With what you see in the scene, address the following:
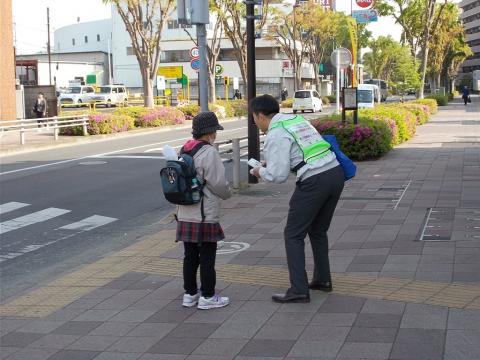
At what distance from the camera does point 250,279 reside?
6703mm

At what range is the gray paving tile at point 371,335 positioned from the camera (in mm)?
4793

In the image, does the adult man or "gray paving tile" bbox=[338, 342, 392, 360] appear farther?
the adult man

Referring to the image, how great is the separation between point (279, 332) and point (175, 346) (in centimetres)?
73

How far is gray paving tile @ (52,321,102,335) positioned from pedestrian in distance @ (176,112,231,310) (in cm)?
76

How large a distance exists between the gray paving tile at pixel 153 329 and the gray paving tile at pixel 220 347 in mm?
417

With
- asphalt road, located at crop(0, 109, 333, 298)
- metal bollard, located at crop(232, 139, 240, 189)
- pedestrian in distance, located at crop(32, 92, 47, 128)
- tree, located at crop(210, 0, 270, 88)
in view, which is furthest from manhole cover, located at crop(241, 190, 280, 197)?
tree, located at crop(210, 0, 270, 88)

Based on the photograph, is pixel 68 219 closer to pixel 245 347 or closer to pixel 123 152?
pixel 245 347

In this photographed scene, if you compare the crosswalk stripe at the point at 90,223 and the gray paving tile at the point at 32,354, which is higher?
the gray paving tile at the point at 32,354

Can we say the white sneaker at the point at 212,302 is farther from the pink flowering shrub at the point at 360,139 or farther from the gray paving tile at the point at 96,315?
the pink flowering shrub at the point at 360,139

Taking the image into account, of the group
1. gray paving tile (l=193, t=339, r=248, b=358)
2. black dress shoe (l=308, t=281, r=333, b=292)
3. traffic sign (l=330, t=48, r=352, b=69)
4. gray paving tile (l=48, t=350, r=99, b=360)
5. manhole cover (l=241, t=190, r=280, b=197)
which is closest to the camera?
gray paving tile (l=193, t=339, r=248, b=358)

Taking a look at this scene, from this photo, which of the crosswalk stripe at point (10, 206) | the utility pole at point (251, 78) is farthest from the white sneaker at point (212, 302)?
the utility pole at point (251, 78)

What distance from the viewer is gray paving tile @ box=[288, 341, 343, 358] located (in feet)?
15.1

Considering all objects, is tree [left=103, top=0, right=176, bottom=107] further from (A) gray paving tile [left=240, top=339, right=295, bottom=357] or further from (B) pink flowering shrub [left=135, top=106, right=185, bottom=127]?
(A) gray paving tile [left=240, top=339, right=295, bottom=357]

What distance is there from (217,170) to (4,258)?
4.21m
